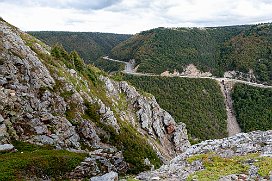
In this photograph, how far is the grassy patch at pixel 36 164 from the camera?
1967 centimetres

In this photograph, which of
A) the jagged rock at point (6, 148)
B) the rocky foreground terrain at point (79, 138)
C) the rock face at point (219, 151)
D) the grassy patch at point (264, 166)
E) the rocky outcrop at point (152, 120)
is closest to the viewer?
the grassy patch at point (264, 166)

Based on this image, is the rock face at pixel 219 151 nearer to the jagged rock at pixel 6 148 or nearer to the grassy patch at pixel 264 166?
the grassy patch at pixel 264 166

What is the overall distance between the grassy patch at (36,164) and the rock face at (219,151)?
5750mm

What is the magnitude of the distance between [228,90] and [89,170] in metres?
151

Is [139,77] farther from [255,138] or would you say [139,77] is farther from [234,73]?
[255,138]

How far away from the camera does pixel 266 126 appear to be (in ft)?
426

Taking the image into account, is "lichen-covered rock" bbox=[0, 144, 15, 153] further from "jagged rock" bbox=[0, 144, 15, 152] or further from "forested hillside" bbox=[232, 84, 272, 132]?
"forested hillside" bbox=[232, 84, 272, 132]

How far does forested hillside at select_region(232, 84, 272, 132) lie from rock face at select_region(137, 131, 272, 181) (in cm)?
11304

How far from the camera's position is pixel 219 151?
23.0 metres

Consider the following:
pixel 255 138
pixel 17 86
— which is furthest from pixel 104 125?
pixel 255 138

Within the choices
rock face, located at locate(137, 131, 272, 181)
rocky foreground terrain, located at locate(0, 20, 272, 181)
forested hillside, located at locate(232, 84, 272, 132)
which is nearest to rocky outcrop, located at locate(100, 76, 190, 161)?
rocky foreground terrain, located at locate(0, 20, 272, 181)

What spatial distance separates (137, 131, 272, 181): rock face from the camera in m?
19.3

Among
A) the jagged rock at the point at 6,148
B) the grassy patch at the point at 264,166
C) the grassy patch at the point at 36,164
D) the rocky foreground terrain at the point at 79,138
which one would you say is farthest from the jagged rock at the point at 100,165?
the grassy patch at the point at 264,166

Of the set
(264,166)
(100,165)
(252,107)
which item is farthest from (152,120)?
(252,107)
